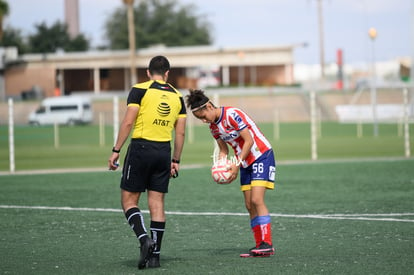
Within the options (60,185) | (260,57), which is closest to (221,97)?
(260,57)

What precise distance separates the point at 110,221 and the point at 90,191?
4984 mm

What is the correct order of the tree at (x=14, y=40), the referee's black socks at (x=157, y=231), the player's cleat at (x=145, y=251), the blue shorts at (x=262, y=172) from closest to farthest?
the player's cleat at (x=145, y=251) < the referee's black socks at (x=157, y=231) < the blue shorts at (x=262, y=172) < the tree at (x=14, y=40)

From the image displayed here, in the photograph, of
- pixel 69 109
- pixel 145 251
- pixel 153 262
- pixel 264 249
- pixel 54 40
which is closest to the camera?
pixel 145 251

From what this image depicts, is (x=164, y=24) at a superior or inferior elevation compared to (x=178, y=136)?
superior

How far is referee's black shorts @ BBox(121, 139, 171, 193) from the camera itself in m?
8.72

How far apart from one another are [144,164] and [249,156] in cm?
131

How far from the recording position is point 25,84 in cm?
8531

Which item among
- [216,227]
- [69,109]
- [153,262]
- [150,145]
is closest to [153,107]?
[150,145]

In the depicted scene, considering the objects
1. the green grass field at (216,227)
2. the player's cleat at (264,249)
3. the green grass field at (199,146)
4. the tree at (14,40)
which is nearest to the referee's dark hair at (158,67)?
the green grass field at (216,227)

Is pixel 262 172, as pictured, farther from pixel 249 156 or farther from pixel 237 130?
pixel 237 130

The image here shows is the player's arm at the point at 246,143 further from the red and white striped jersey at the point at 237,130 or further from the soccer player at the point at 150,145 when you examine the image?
the soccer player at the point at 150,145

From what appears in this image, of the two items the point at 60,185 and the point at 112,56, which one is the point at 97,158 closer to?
the point at 60,185

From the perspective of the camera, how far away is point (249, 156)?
9.37m

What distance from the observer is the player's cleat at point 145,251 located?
846 centimetres
